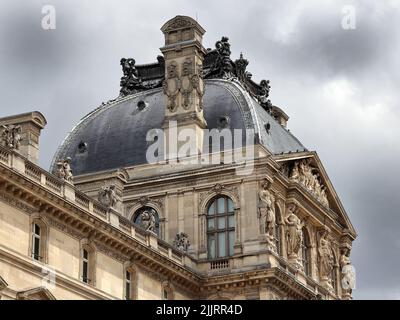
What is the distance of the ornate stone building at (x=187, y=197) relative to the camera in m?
48.1

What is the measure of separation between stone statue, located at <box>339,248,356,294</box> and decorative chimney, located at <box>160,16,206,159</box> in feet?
45.6

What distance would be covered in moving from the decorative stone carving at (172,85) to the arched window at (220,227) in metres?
6.20

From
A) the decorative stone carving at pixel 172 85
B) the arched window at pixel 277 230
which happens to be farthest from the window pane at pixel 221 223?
the decorative stone carving at pixel 172 85

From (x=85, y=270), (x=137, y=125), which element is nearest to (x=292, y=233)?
(x=137, y=125)

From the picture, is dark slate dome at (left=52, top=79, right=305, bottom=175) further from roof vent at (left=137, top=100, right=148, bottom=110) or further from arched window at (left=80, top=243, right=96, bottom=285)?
arched window at (left=80, top=243, right=96, bottom=285)

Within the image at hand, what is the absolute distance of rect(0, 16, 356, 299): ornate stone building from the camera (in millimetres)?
48062

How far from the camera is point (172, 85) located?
64812mm

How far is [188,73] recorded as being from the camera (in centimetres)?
6456

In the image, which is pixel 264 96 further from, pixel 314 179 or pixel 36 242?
pixel 36 242

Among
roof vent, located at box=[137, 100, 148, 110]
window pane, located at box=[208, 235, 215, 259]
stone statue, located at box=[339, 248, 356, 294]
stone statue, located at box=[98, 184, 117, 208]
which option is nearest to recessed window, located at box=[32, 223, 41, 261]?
stone statue, located at box=[98, 184, 117, 208]

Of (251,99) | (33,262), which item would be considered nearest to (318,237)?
(251,99)

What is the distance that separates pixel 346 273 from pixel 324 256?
396 cm
